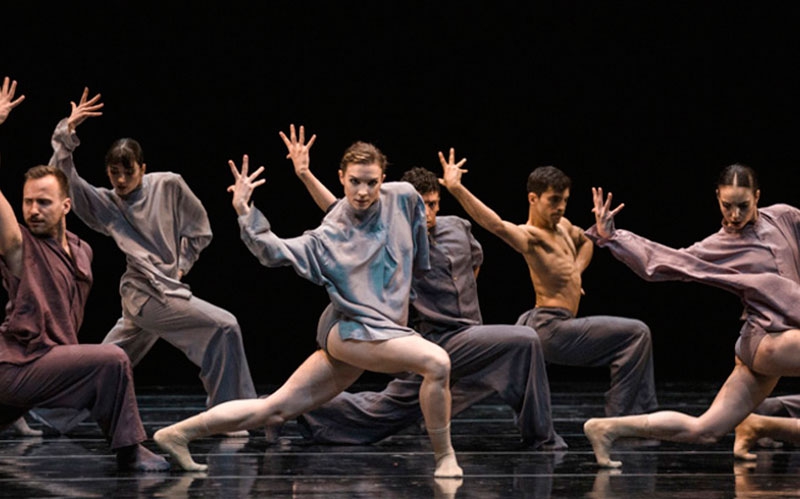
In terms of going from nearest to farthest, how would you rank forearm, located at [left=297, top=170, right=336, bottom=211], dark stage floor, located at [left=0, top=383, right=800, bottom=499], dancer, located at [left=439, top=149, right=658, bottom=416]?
dark stage floor, located at [left=0, top=383, right=800, bottom=499] < forearm, located at [left=297, top=170, right=336, bottom=211] < dancer, located at [left=439, top=149, right=658, bottom=416]

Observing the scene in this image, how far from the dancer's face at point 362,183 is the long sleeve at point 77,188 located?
1482 millimetres

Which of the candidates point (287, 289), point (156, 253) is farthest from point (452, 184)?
point (287, 289)

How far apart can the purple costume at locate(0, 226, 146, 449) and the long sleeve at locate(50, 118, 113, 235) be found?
3.21ft

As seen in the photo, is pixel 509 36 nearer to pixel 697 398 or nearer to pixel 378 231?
pixel 697 398

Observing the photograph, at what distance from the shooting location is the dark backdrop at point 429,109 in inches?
304

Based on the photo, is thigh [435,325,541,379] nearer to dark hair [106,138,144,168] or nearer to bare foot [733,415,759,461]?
bare foot [733,415,759,461]

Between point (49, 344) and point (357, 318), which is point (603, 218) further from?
point (49, 344)

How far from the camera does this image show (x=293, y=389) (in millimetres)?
4598

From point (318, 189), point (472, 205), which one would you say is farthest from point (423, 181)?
point (318, 189)

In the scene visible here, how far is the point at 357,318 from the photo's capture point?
456 centimetres

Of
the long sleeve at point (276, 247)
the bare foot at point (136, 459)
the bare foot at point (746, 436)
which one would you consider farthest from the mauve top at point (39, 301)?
the bare foot at point (746, 436)

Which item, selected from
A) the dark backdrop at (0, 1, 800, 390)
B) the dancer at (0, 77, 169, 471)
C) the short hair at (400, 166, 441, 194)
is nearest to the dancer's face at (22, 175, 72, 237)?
the dancer at (0, 77, 169, 471)

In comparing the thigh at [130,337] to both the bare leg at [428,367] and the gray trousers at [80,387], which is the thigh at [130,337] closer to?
the gray trousers at [80,387]

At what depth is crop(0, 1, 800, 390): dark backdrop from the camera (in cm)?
772
